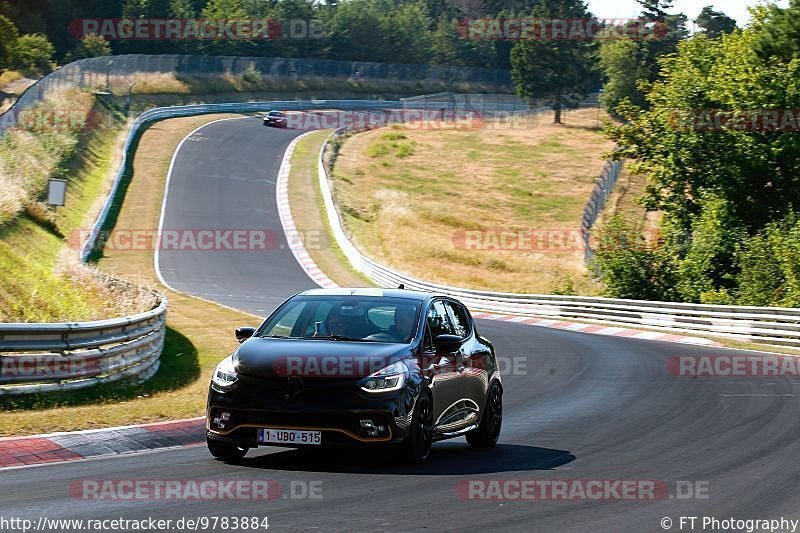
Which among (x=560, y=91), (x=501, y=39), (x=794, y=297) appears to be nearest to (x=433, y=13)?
(x=501, y=39)

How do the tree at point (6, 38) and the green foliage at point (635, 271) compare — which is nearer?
the green foliage at point (635, 271)

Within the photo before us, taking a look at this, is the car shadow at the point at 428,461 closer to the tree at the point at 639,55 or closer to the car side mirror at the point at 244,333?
the car side mirror at the point at 244,333

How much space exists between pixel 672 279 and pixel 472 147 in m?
51.5

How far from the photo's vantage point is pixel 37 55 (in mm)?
77750

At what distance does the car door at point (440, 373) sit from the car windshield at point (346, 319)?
0.23 metres

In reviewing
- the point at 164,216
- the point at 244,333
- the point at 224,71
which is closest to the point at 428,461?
the point at 244,333

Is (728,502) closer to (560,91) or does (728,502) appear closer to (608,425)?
(608,425)

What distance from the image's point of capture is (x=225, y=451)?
10102mm

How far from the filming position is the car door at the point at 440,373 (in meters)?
10.6

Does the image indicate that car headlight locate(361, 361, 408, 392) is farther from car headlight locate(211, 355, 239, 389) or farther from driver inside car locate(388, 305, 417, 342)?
car headlight locate(211, 355, 239, 389)

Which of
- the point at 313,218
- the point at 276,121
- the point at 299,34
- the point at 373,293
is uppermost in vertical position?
the point at 373,293

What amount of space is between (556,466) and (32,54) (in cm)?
7231

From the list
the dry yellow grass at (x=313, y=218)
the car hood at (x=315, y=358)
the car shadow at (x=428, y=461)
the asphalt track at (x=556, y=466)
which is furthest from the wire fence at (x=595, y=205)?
the car hood at (x=315, y=358)

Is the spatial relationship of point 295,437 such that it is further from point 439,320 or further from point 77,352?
point 77,352
